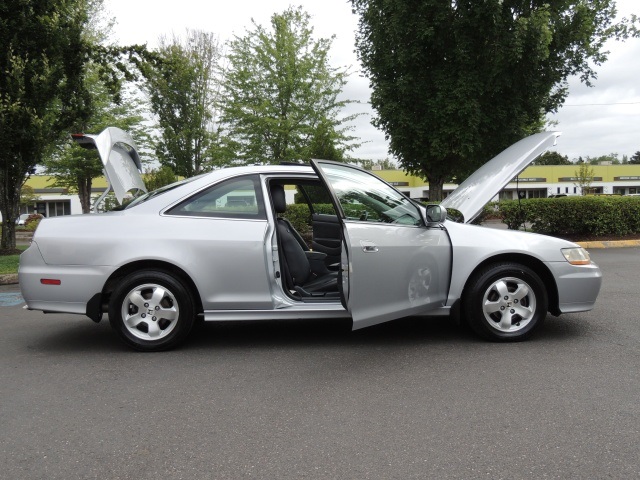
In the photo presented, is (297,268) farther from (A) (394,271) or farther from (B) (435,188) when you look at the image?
(B) (435,188)

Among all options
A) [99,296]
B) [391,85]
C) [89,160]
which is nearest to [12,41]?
[99,296]

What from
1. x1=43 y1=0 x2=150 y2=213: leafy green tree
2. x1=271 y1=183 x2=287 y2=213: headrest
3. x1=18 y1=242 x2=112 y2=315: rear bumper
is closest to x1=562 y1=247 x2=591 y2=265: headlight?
x1=271 y1=183 x2=287 y2=213: headrest

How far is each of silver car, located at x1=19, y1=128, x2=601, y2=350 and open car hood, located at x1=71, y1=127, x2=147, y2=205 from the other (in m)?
0.94

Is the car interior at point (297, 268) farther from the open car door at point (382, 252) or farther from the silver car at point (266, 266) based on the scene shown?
the open car door at point (382, 252)

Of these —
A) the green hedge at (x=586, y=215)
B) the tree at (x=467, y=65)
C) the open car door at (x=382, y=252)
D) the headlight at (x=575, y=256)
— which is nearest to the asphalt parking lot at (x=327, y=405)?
the open car door at (x=382, y=252)

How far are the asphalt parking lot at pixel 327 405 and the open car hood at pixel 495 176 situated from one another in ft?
4.16

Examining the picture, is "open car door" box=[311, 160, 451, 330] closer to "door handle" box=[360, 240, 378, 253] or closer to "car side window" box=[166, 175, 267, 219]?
"door handle" box=[360, 240, 378, 253]

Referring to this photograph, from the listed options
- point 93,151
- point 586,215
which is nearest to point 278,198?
point 586,215

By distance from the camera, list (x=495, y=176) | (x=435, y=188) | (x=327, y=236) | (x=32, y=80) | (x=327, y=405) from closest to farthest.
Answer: (x=327, y=405)
(x=495, y=176)
(x=327, y=236)
(x=32, y=80)
(x=435, y=188)

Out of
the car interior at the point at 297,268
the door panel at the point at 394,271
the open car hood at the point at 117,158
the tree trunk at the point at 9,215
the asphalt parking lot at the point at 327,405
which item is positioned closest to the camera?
the asphalt parking lot at the point at 327,405

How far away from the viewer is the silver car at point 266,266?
4.50 metres

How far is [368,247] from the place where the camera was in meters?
4.38

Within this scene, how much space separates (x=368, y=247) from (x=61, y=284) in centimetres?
262

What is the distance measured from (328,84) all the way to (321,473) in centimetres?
2139
